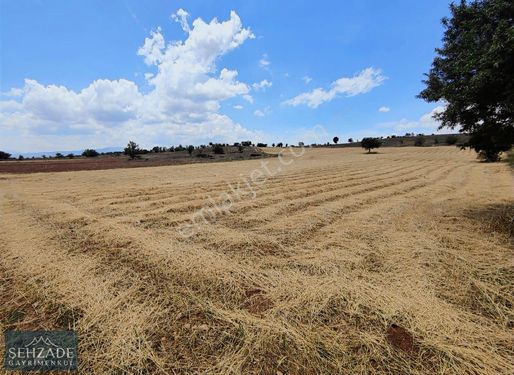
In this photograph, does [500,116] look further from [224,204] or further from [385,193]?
[224,204]

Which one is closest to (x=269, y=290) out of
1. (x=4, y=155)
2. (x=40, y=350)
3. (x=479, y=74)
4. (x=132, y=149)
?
(x=40, y=350)

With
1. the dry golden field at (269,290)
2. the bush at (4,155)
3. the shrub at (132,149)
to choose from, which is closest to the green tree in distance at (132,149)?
the shrub at (132,149)

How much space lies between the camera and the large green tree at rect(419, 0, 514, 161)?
536 cm

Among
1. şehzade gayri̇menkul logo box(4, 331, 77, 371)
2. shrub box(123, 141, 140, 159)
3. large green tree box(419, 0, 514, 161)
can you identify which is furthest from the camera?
shrub box(123, 141, 140, 159)

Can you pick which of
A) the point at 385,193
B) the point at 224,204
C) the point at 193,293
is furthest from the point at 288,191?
the point at 193,293

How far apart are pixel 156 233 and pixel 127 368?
151 inches

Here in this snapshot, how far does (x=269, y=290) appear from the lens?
12.6ft

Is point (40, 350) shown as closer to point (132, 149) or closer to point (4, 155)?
point (132, 149)

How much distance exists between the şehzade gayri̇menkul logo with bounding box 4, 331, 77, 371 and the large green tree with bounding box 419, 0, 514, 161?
8366mm

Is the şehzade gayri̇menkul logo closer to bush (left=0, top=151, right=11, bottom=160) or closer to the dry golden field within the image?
the dry golden field

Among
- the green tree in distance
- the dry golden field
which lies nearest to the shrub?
the green tree in distance

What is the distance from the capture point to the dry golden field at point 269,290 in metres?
2.70

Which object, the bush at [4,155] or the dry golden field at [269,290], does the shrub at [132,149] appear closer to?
the bush at [4,155]

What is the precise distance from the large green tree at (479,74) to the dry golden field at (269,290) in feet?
8.04
